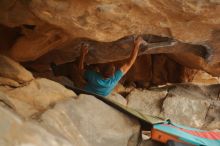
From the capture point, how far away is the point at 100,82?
606cm

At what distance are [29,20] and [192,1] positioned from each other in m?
2.51

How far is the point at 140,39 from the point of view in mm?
6406

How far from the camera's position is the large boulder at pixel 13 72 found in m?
5.16

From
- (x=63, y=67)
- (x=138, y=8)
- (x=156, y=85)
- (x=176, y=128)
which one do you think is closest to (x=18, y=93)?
(x=138, y=8)

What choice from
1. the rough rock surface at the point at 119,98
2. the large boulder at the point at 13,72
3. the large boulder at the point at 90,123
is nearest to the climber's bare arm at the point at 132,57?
the large boulder at the point at 90,123

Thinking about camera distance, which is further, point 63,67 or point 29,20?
point 63,67

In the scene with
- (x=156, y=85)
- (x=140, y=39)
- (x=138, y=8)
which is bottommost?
(x=156, y=85)

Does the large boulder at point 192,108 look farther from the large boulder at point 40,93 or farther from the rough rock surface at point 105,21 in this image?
the large boulder at point 40,93

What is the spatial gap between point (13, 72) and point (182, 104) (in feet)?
15.2

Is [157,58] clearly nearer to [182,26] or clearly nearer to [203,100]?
[203,100]

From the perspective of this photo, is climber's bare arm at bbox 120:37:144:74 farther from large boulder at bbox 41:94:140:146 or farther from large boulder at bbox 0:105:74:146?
large boulder at bbox 0:105:74:146

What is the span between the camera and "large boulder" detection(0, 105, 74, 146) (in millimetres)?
3455

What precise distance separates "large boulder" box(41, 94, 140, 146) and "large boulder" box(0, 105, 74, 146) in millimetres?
197

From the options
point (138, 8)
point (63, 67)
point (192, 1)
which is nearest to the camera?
point (192, 1)
